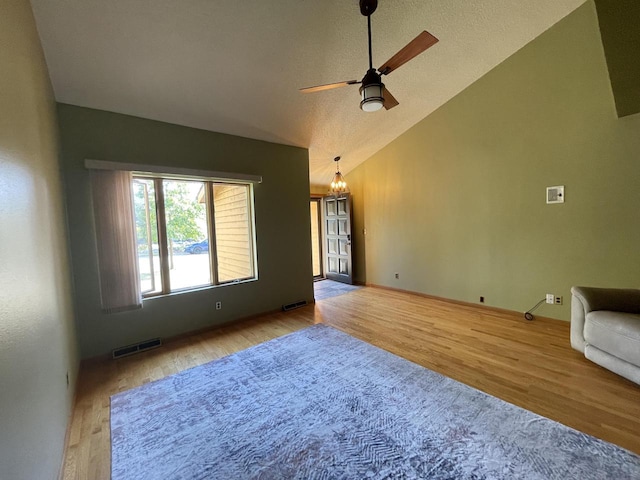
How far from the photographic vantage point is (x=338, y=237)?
6078 millimetres

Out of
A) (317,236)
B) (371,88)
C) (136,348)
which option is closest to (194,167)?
(136,348)

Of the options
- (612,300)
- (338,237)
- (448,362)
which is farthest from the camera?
(338,237)

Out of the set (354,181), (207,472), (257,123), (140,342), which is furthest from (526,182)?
(140,342)

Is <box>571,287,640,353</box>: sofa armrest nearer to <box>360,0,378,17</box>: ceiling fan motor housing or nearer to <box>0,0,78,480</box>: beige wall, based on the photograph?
<box>360,0,378,17</box>: ceiling fan motor housing

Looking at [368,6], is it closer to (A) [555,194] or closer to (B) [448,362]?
(A) [555,194]

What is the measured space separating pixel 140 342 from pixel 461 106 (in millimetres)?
5399

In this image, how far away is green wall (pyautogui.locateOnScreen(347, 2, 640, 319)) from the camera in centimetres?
Answer: 298

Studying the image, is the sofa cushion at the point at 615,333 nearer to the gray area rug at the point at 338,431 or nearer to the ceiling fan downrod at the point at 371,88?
the gray area rug at the point at 338,431

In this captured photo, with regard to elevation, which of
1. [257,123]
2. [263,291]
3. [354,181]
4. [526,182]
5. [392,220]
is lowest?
[263,291]

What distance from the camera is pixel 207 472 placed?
1.50m

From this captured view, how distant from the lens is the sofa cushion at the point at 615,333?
6.65ft

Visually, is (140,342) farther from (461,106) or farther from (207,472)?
(461,106)

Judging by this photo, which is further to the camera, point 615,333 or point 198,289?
point 198,289

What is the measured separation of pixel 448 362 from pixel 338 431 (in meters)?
1.39
